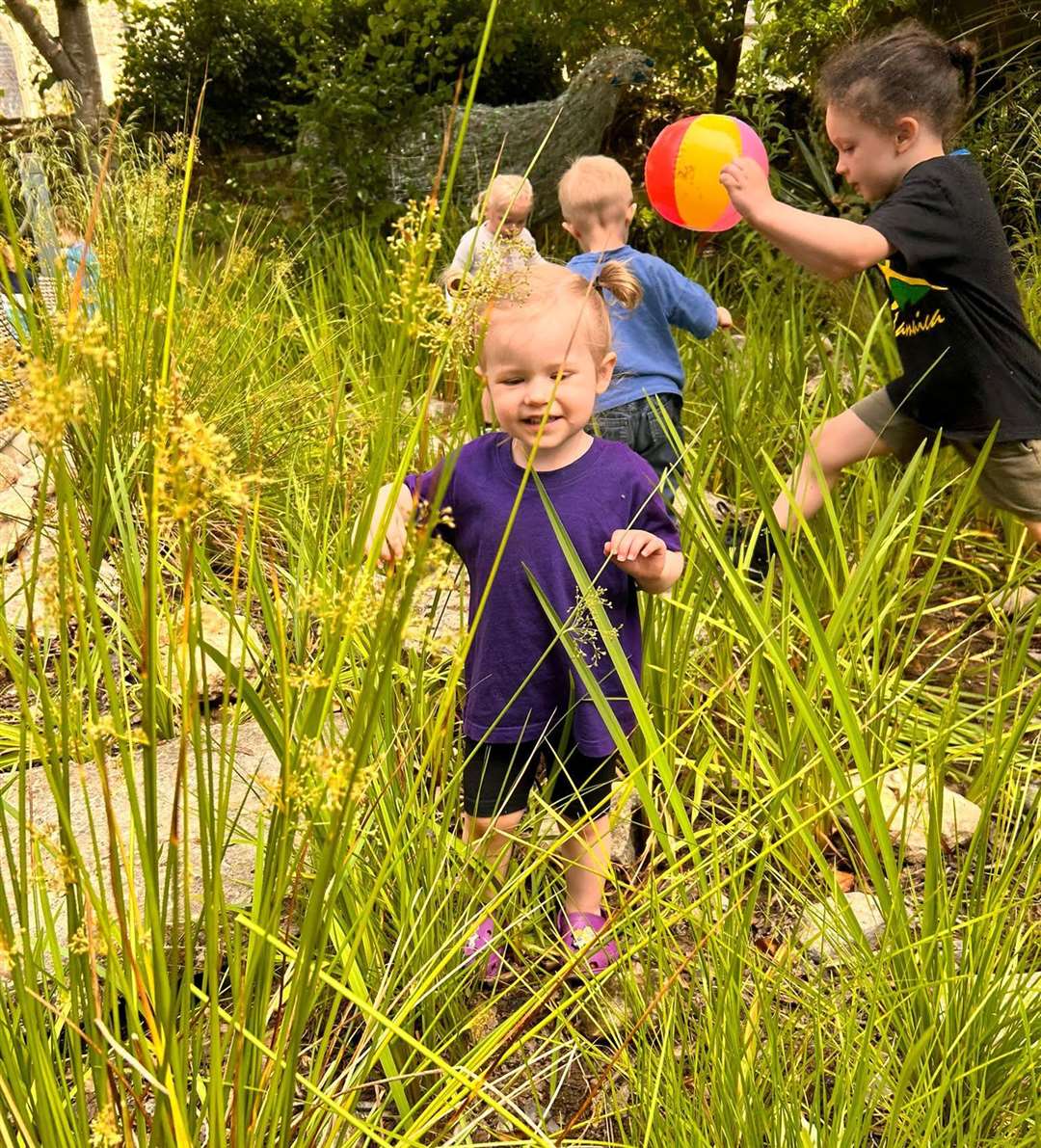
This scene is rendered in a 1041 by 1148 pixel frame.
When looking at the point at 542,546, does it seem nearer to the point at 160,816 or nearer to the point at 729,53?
the point at 160,816

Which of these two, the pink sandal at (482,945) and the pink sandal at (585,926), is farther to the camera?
the pink sandal at (585,926)

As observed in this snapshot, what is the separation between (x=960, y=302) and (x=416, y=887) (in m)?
1.91

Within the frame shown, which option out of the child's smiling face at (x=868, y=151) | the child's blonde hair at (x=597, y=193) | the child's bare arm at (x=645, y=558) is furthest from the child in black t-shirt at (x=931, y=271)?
the child's bare arm at (x=645, y=558)

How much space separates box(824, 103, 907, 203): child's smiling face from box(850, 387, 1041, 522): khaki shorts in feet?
1.71

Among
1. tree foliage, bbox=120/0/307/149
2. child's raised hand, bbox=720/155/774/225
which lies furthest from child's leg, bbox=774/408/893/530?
tree foliage, bbox=120/0/307/149

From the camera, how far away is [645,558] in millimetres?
1500

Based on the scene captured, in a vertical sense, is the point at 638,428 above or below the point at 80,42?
below

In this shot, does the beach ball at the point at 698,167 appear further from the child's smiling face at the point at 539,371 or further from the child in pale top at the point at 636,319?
the child's smiling face at the point at 539,371

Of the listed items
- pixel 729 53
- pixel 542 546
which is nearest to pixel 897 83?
pixel 542 546

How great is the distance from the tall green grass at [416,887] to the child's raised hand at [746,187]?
25.6 inches

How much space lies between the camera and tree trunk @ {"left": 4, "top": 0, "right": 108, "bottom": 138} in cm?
725

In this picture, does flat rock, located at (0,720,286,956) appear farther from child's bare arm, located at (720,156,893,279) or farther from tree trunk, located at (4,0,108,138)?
tree trunk, located at (4,0,108,138)

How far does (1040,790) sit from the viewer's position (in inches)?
54.5

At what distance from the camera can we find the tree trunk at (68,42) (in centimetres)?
725
